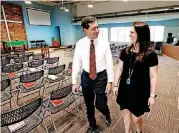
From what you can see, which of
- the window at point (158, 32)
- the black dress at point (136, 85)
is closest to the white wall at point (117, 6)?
the window at point (158, 32)

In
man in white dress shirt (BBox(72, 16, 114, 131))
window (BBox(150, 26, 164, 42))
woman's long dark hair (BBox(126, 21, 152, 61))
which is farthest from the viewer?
window (BBox(150, 26, 164, 42))

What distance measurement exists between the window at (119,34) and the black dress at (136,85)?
12.1 m

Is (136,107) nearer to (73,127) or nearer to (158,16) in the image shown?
(73,127)

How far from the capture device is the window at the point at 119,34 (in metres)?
→ 12.9

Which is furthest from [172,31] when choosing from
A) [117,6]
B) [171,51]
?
[117,6]

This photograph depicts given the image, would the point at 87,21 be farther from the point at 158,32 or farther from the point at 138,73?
the point at 158,32

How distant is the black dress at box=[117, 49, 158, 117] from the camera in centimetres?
140

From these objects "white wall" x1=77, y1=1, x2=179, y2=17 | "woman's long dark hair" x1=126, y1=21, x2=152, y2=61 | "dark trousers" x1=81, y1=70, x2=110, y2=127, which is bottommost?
"dark trousers" x1=81, y1=70, x2=110, y2=127

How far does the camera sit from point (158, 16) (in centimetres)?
902

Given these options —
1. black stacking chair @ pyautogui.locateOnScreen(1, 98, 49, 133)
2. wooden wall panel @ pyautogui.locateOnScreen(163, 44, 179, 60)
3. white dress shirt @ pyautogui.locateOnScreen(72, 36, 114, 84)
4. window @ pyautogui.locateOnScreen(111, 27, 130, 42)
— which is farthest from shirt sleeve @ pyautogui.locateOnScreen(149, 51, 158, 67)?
window @ pyautogui.locateOnScreen(111, 27, 130, 42)

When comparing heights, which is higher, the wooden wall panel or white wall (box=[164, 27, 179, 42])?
white wall (box=[164, 27, 179, 42])

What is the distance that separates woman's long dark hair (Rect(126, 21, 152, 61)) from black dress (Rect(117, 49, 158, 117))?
0.15 feet

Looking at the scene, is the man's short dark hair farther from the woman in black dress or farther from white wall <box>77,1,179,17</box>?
white wall <box>77,1,179,17</box>

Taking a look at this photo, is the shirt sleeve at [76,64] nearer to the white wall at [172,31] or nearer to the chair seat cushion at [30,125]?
the chair seat cushion at [30,125]
